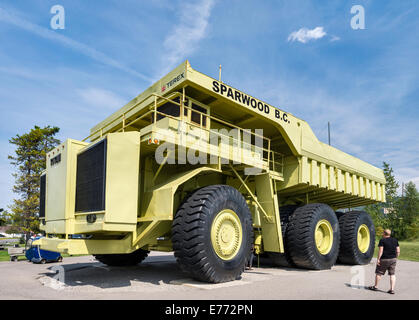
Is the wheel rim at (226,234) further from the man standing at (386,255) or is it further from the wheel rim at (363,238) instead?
the wheel rim at (363,238)

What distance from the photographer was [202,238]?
6.71 meters

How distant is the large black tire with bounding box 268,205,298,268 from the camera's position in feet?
33.3

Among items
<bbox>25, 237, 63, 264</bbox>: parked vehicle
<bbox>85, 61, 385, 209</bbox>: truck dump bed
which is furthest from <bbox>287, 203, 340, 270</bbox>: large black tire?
<bbox>25, 237, 63, 264</bbox>: parked vehicle

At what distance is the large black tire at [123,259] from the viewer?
10297 millimetres

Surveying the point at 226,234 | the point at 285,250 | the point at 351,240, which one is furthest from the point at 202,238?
the point at 351,240

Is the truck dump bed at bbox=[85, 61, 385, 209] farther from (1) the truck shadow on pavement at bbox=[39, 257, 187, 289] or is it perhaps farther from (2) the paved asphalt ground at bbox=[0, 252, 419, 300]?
(1) the truck shadow on pavement at bbox=[39, 257, 187, 289]

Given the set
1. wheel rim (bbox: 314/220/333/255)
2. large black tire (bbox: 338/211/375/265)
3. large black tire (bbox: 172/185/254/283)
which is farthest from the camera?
large black tire (bbox: 338/211/375/265)

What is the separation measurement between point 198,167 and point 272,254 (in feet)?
14.1

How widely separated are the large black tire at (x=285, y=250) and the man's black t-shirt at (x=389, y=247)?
132 inches

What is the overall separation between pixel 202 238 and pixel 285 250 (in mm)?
4426

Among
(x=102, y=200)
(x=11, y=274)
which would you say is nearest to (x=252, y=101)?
(x=102, y=200)

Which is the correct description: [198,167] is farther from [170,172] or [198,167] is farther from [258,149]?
[258,149]

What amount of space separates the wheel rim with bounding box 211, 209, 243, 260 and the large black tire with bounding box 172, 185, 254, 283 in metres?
0.10

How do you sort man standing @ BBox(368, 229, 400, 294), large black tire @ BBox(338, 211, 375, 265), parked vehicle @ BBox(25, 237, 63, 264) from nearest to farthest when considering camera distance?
man standing @ BBox(368, 229, 400, 294)
large black tire @ BBox(338, 211, 375, 265)
parked vehicle @ BBox(25, 237, 63, 264)
